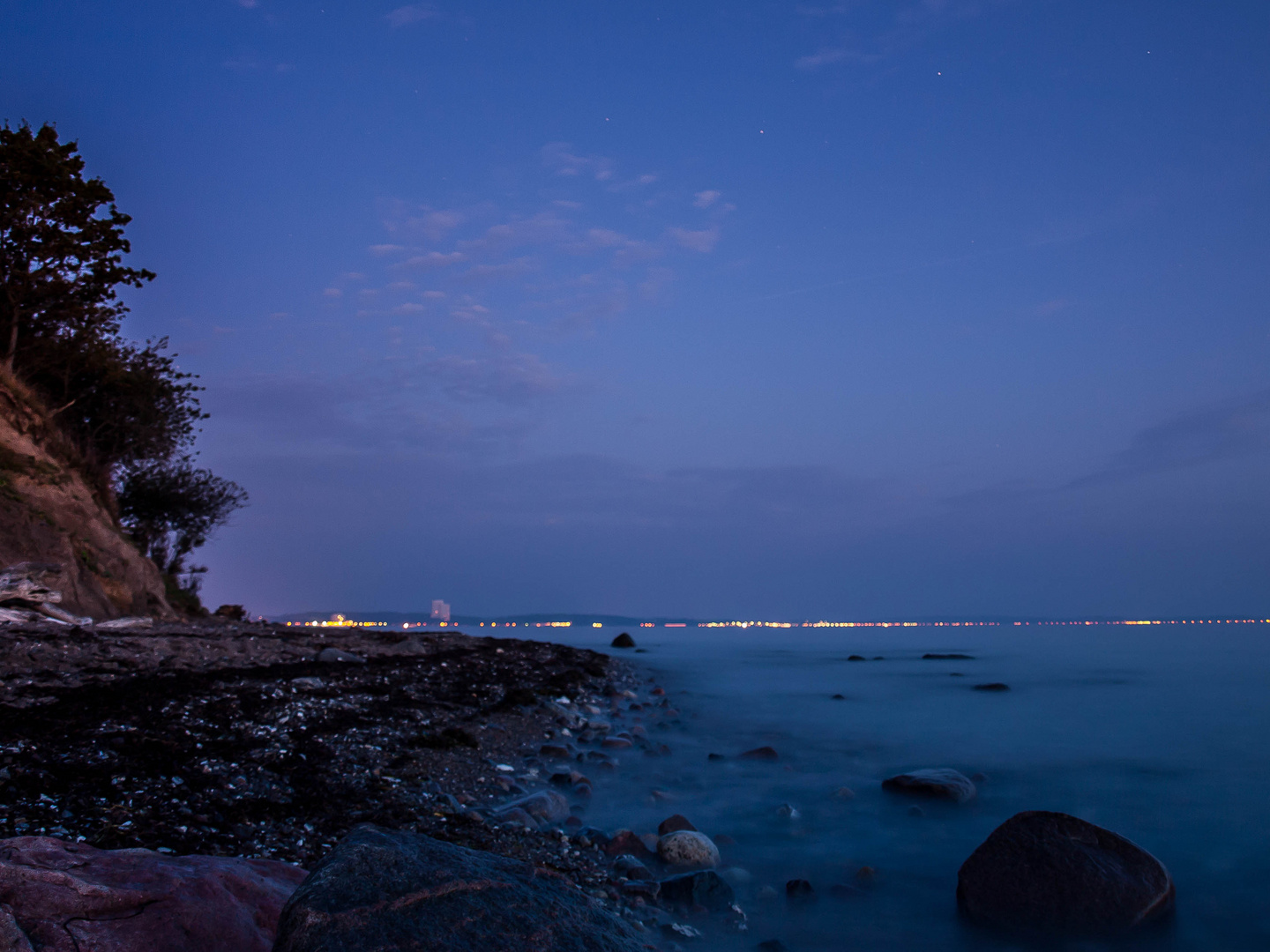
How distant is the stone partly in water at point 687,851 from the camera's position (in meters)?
6.11

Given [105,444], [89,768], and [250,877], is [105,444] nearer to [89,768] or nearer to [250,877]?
[89,768]

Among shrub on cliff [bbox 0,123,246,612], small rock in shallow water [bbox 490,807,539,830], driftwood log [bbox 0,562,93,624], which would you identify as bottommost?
small rock in shallow water [bbox 490,807,539,830]

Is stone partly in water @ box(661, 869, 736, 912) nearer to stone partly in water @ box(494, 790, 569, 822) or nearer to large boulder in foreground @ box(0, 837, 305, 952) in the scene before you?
stone partly in water @ box(494, 790, 569, 822)

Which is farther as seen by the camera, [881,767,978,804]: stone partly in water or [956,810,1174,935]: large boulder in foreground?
[881,767,978,804]: stone partly in water

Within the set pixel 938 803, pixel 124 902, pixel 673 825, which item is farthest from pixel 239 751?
pixel 938 803

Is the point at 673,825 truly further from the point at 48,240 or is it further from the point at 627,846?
the point at 48,240

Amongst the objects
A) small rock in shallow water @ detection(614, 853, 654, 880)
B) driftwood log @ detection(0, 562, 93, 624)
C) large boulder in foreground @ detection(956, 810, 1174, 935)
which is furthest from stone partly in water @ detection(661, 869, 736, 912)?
driftwood log @ detection(0, 562, 93, 624)

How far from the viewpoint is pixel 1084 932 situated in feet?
16.3

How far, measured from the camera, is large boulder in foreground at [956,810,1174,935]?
512cm

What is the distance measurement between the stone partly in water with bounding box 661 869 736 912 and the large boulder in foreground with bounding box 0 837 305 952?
3.02 meters

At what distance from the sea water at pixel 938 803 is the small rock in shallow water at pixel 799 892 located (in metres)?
0.07

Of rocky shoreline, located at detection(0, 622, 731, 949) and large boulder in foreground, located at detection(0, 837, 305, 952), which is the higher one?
large boulder in foreground, located at detection(0, 837, 305, 952)

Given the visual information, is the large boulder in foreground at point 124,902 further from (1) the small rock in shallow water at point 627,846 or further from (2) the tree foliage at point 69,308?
(2) the tree foliage at point 69,308

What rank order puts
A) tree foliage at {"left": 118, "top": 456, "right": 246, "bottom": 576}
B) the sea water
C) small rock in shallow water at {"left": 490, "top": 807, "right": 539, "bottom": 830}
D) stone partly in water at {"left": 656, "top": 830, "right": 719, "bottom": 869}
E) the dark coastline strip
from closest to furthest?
the dark coastline strip, the sea water, stone partly in water at {"left": 656, "top": 830, "right": 719, "bottom": 869}, small rock in shallow water at {"left": 490, "top": 807, "right": 539, "bottom": 830}, tree foliage at {"left": 118, "top": 456, "right": 246, "bottom": 576}
